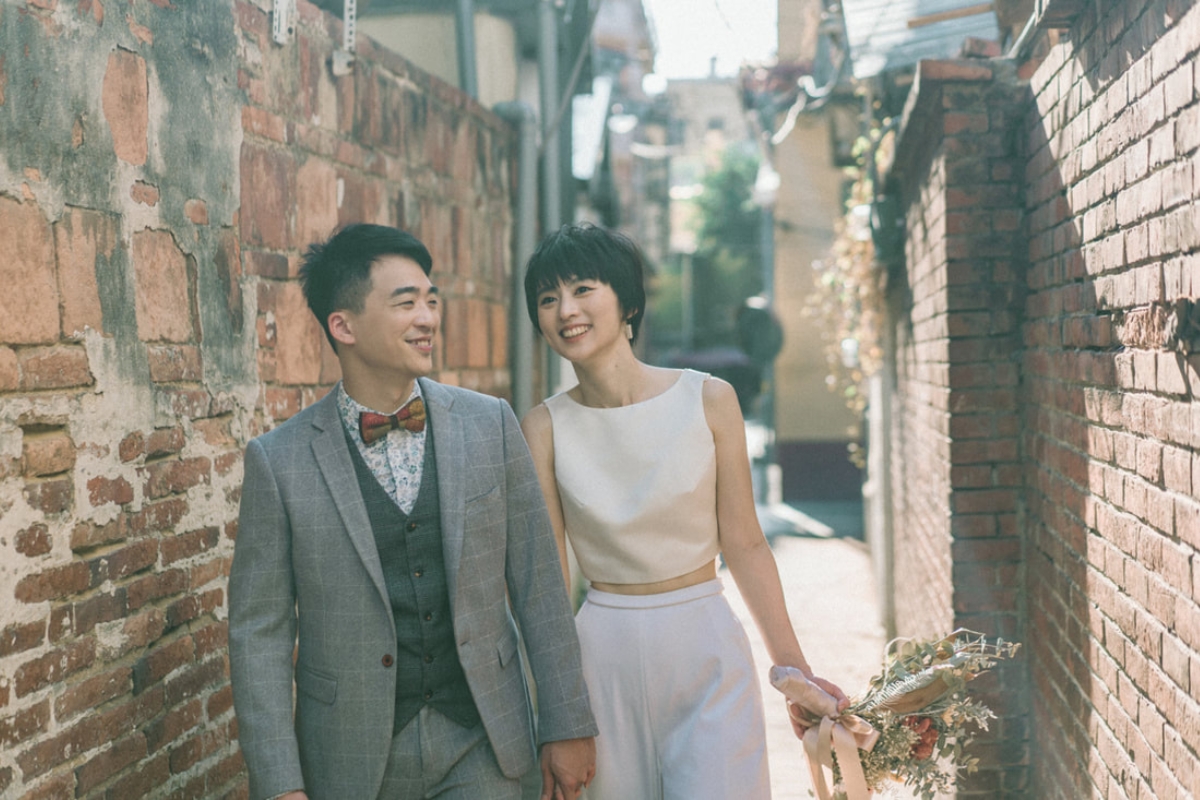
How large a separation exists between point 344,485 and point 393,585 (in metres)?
0.23

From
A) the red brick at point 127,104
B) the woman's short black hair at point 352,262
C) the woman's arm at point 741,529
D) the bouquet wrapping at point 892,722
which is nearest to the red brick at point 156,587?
the woman's short black hair at point 352,262

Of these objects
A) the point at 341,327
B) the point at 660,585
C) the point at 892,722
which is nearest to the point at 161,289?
the point at 341,327

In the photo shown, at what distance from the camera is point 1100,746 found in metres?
2.74

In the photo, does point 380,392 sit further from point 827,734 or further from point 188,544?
point 827,734

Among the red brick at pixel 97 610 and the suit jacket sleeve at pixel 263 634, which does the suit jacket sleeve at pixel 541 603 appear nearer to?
the suit jacket sleeve at pixel 263 634

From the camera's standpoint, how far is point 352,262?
98.5 inches

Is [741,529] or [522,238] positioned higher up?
[522,238]

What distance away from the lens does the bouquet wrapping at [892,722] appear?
2543 mm

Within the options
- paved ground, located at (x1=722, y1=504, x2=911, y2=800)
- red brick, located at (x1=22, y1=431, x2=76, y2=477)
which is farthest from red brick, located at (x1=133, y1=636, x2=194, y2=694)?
paved ground, located at (x1=722, y1=504, x2=911, y2=800)

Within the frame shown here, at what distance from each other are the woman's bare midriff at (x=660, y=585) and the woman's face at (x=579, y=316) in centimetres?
54

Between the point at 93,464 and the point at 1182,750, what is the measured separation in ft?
7.27

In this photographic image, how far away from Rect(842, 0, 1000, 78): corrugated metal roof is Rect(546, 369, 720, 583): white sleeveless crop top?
3.64 metres

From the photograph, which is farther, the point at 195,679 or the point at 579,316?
the point at 195,679

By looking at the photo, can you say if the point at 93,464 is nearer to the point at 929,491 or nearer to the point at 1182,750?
the point at 1182,750
